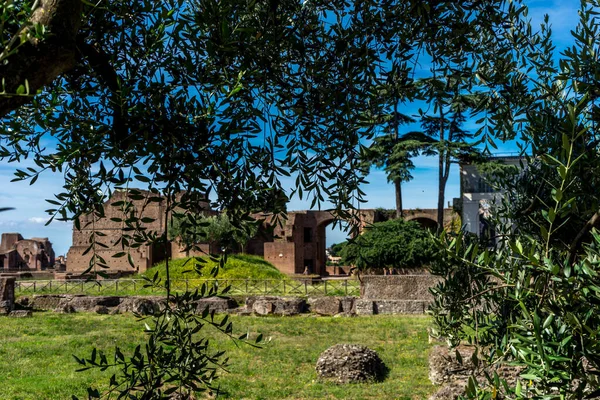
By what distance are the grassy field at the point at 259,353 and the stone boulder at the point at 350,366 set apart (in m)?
0.22

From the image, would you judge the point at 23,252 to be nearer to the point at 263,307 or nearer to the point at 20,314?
the point at 20,314

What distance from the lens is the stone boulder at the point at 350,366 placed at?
9625 mm

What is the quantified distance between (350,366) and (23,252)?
4335 cm

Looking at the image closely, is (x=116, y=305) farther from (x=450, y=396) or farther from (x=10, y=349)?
(x=450, y=396)

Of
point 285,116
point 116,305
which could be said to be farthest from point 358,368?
point 116,305

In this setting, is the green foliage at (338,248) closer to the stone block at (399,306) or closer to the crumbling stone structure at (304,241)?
the crumbling stone structure at (304,241)

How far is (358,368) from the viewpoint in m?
9.71

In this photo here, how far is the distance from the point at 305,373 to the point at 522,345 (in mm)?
8962

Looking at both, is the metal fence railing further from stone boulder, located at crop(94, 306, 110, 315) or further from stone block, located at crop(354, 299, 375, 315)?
stone block, located at crop(354, 299, 375, 315)

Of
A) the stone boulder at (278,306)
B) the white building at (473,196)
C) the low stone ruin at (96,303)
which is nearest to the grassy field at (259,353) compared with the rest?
the stone boulder at (278,306)

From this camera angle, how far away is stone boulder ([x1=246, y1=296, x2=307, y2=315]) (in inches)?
725

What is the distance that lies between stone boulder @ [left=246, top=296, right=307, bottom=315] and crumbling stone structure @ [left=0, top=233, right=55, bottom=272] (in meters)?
33.2

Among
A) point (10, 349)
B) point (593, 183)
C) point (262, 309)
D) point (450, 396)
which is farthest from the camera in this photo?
point (262, 309)

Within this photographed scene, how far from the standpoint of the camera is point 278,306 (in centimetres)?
1852
